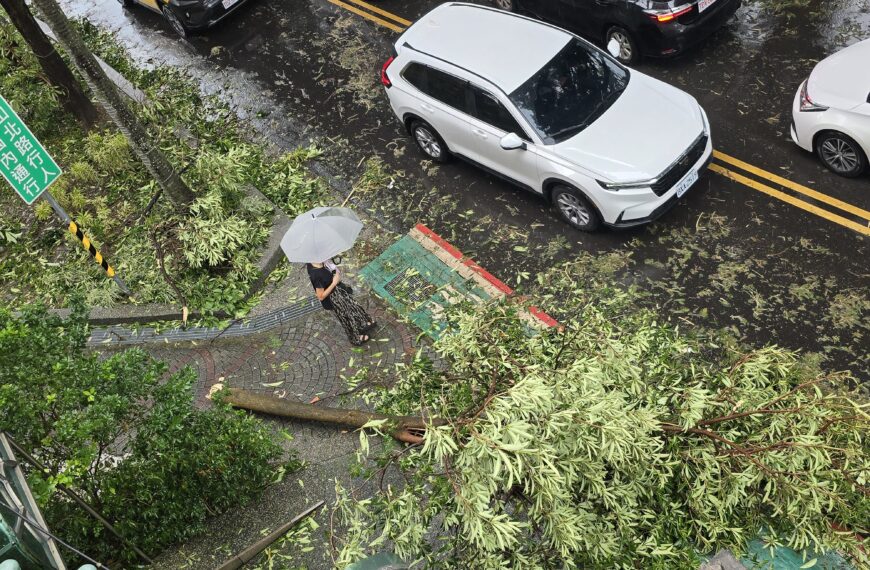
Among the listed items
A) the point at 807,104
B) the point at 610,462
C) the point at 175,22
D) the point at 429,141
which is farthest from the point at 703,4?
the point at 175,22

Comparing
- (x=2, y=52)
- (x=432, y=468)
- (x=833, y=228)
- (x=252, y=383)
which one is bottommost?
(x=833, y=228)

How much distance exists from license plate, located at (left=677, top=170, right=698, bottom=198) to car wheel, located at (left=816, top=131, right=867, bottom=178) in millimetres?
1697

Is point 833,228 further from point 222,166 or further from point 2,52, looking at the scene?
point 2,52

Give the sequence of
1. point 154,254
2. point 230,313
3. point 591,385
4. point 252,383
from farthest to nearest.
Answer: point 154,254 < point 230,313 < point 252,383 < point 591,385

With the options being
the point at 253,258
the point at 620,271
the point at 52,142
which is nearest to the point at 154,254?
the point at 253,258

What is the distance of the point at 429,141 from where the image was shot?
418 inches

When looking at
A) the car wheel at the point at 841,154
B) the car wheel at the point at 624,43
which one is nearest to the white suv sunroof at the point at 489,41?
the car wheel at the point at 624,43

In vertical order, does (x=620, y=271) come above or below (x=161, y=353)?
below

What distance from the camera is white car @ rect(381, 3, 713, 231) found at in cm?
873

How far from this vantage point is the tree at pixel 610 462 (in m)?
4.79

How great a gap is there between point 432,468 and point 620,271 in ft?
14.7

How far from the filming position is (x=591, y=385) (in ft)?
17.4

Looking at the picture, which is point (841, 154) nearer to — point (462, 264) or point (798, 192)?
point (798, 192)

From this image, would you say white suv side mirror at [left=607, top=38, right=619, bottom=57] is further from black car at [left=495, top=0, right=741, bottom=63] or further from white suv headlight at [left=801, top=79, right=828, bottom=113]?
white suv headlight at [left=801, top=79, right=828, bottom=113]
